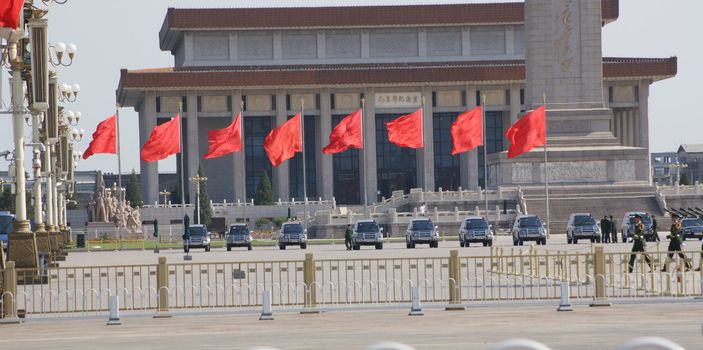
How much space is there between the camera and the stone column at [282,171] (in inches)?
5379

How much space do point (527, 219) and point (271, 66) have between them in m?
76.6

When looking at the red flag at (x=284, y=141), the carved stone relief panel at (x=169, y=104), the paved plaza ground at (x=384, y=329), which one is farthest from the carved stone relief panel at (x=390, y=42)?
the paved plaza ground at (x=384, y=329)

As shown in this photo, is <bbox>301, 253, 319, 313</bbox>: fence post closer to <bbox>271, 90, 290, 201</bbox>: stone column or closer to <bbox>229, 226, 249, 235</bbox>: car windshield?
<bbox>229, 226, 249, 235</bbox>: car windshield

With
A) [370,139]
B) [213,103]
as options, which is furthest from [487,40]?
[213,103]

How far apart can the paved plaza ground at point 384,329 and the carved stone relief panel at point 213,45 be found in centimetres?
11963

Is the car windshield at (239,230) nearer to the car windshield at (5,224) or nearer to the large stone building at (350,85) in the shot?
the car windshield at (5,224)

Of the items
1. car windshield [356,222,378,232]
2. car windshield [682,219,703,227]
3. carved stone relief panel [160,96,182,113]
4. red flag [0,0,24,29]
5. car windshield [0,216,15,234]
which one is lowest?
car windshield [682,219,703,227]

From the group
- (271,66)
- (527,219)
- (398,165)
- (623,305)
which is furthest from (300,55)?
(623,305)

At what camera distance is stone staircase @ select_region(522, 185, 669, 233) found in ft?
308

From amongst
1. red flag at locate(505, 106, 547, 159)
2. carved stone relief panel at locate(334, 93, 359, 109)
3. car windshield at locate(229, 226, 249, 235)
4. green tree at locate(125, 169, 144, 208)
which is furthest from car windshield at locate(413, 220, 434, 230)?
carved stone relief panel at locate(334, 93, 359, 109)

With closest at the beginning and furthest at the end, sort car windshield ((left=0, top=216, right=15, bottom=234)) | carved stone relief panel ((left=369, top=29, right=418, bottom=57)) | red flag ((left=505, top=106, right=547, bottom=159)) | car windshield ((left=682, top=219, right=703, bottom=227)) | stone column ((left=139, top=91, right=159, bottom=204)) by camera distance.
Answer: car windshield ((left=0, top=216, right=15, bottom=234))
car windshield ((left=682, top=219, right=703, bottom=227))
red flag ((left=505, top=106, right=547, bottom=159))
stone column ((left=139, top=91, right=159, bottom=204))
carved stone relief panel ((left=369, top=29, right=418, bottom=57))

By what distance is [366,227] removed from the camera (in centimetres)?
7062

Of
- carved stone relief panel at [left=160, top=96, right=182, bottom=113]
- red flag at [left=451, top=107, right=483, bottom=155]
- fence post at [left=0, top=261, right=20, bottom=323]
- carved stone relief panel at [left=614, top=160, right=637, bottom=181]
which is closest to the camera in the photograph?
fence post at [left=0, top=261, right=20, bottom=323]

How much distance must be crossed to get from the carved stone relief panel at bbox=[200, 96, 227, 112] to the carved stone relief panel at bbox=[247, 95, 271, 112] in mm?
2392
